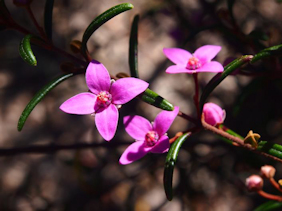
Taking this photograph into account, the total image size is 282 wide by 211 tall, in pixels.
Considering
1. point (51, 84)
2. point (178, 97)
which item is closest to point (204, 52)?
point (51, 84)

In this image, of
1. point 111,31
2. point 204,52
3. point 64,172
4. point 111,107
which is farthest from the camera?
point 111,31

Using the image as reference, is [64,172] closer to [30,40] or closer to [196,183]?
[196,183]

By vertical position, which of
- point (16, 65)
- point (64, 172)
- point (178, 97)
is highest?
point (16, 65)

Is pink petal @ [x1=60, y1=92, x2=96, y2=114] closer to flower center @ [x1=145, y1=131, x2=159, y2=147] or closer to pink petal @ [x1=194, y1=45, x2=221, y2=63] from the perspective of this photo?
flower center @ [x1=145, y1=131, x2=159, y2=147]

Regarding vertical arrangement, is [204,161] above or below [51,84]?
below

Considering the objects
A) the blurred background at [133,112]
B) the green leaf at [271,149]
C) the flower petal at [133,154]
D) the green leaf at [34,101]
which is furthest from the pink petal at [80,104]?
the blurred background at [133,112]

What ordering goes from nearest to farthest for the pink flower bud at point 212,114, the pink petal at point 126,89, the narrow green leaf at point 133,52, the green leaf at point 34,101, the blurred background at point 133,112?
the pink petal at point 126,89, the green leaf at point 34,101, the pink flower bud at point 212,114, the narrow green leaf at point 133,52, the blurred background at point 133,112

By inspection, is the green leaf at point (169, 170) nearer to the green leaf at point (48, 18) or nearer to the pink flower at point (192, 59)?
the pink flower at point (192, 59)
